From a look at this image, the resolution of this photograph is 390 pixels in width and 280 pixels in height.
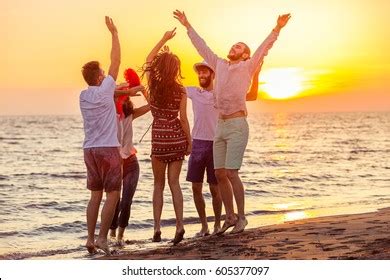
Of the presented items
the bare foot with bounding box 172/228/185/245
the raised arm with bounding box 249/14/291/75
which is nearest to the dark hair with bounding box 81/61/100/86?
the raised arm with bounding box 249/14/291/75

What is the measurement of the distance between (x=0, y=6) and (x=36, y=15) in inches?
21.4

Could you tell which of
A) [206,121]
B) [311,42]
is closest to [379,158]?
[311,42]

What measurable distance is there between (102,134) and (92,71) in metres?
0.55

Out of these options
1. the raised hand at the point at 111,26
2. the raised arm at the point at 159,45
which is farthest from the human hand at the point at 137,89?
the raised hand at the point at 111,26

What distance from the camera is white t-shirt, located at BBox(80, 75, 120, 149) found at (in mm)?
7035

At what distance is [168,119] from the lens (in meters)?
7.54

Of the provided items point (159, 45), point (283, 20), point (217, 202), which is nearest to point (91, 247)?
point (217, 202)

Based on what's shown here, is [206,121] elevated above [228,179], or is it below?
above

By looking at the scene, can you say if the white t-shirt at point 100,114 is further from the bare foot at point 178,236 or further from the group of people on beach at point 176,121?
the bare foot at point 178,236

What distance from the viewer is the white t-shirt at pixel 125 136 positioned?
8.15 meters

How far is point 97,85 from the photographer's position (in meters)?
7.14

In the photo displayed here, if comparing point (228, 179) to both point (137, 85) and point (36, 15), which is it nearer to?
point (137, 85)

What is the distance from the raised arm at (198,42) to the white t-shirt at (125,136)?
1.09 meters

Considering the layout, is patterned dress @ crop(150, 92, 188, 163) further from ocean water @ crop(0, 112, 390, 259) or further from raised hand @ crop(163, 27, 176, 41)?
ocean water @ crop(0, 112, 390, 259)
